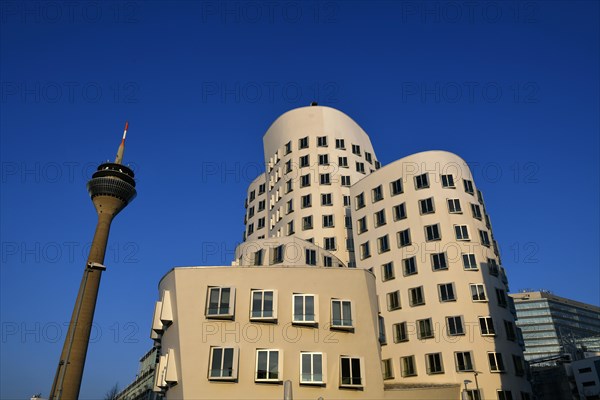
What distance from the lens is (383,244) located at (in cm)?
4991

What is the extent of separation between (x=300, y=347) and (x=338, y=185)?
31.9 metres

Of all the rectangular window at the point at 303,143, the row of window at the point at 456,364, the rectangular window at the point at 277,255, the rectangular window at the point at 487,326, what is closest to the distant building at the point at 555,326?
the row of window at the point at 456,364

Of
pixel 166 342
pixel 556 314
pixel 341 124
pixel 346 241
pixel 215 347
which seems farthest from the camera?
pixel 556 314

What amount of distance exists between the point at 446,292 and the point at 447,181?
11.7m

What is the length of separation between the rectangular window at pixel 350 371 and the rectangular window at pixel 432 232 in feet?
58.2

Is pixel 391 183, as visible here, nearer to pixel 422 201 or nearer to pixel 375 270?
pixel 422 201

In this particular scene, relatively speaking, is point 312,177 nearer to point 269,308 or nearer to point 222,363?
point 269,308

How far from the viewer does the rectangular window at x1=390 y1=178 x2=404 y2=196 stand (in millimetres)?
50491

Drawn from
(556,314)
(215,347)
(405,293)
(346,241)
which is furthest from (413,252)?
(556,314)

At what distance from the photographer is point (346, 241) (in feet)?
190

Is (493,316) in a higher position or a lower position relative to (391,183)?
lower

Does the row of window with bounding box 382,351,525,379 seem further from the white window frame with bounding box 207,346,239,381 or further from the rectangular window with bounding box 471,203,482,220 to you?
the white window frame with bounding box 207,346,239,381

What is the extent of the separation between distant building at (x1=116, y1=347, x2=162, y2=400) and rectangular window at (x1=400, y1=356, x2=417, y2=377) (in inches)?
1732

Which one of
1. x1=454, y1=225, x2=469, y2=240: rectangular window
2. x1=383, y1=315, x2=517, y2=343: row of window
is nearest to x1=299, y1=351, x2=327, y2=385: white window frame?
x1=383, y1=315, x2=517, y2=343: row of window
